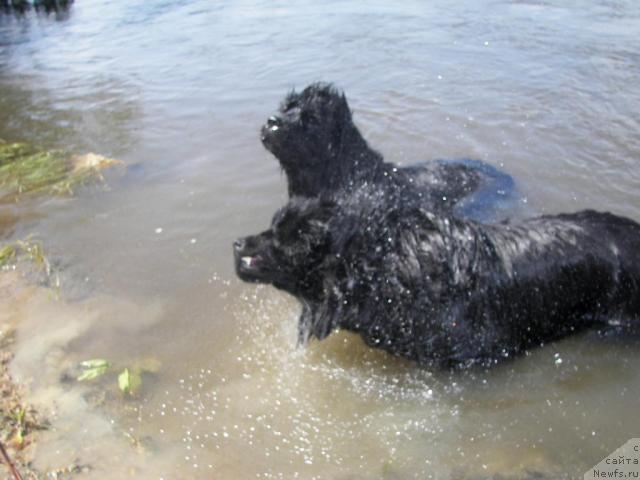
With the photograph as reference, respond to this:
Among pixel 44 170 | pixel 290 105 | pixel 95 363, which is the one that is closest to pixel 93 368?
pixel 95 363

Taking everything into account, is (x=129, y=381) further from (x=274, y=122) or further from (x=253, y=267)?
(x=274, y=122)

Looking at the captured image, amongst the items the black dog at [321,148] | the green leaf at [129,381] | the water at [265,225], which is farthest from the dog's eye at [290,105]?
the green leaf at [129,381]

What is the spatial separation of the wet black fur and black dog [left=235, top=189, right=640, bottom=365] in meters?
0.63

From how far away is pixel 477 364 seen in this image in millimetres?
4070

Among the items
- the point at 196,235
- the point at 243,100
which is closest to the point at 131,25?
the point at 243,100

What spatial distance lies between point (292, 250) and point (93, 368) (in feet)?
5.42

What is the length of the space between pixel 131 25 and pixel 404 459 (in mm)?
13223

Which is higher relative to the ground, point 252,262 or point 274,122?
point 274,122

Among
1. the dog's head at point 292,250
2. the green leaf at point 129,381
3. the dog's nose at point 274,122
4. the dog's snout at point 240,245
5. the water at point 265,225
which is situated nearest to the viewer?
the dog's head at point 292,250

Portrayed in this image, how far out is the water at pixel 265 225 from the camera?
357 cm

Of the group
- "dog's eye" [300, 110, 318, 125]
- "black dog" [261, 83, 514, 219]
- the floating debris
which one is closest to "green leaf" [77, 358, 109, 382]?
"black dog" [261, 83, 514, 219]

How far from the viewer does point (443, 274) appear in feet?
12.4

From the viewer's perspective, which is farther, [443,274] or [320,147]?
[320,147]

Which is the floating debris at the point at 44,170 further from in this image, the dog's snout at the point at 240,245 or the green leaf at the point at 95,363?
the dog's snout at the point at 240,245
